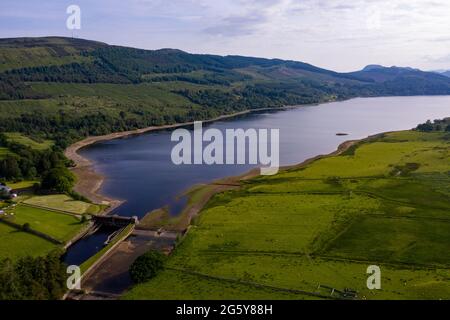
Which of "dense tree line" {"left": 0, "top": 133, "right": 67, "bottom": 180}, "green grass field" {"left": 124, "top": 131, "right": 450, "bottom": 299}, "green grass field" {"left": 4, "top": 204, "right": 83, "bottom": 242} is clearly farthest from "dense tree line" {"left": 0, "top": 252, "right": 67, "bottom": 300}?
"dense tree line" {"left": 0, "top": 133, "right": 67, "bottom": 180}

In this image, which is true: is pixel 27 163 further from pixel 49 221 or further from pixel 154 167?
pixel 49 221

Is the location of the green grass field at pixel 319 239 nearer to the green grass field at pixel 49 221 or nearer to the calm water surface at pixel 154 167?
the calm water surface at pixel 154 167

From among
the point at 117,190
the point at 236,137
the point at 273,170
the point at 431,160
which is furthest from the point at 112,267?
the point at 236,137

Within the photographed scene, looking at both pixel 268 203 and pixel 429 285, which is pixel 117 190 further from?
pixel 429 285

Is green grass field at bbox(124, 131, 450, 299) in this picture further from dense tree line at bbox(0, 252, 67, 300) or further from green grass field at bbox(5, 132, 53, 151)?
green grass field at bbox(5, 132, 53, 151)

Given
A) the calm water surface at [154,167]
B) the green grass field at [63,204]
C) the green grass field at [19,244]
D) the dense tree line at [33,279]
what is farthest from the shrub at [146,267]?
the green grass field at [63,204]
